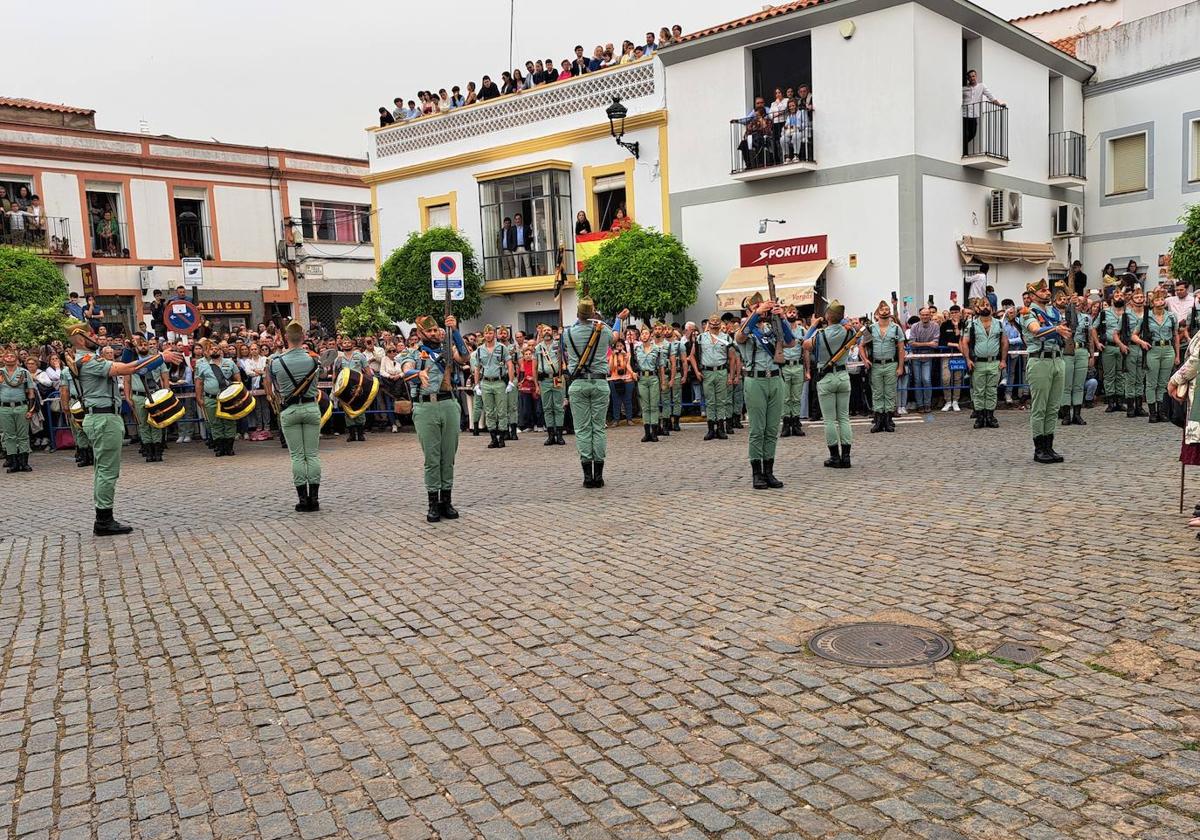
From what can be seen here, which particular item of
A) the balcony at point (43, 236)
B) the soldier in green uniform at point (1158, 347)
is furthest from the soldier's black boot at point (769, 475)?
the balcony at point (43, 236)

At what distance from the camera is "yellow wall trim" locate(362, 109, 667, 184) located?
Result: 24828 millimetres

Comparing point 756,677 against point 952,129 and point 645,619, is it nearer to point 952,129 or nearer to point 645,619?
point 645,619

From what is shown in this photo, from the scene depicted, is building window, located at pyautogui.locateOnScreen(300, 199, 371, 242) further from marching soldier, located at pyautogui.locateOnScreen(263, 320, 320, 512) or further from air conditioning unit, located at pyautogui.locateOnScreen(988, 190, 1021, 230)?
marching soldier, located at pyautogui.locateOnScreen(263, 320, 320, 512)

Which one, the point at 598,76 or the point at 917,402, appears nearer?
the point at 917,402

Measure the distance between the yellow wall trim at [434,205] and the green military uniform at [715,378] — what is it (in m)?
15.4

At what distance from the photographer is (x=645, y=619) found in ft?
18.6

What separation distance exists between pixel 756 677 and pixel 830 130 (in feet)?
63.3

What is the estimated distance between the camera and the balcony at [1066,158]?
83.8 feet

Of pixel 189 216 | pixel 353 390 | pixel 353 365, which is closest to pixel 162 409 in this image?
pixel 353 390

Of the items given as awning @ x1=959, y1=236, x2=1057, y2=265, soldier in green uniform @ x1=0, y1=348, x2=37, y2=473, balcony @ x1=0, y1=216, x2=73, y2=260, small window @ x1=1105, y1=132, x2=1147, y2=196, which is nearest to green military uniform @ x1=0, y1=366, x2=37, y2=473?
soldier in green uniform @ x1=0, y1=348, x2=37, y2=473

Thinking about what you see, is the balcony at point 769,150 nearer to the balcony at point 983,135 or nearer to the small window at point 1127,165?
the balcony at point 983,135

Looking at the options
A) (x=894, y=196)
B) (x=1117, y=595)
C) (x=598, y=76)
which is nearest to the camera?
(x=1117, y=595)

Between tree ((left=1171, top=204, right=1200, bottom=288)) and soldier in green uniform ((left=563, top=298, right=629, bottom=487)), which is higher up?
tree ((left=1171, top=204, right=1200, bottom=288))

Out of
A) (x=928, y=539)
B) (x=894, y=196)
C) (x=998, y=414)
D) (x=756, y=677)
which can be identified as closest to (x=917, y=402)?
(x=998, y=414)
